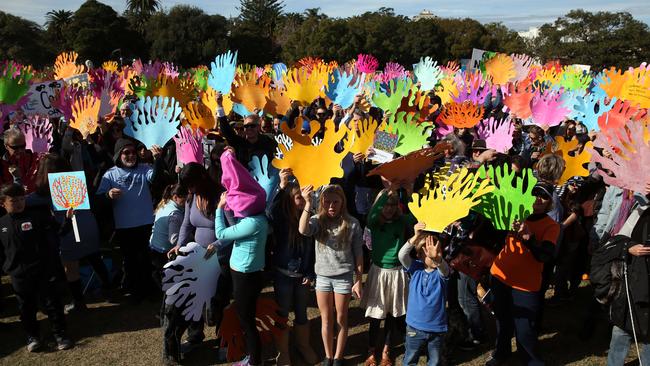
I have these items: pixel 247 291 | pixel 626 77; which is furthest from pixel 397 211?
pixel 626 77

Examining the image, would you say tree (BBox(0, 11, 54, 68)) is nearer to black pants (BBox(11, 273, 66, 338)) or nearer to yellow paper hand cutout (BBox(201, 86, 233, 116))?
yellow paper hand cutout (BBox(201, 86, 233, 116))

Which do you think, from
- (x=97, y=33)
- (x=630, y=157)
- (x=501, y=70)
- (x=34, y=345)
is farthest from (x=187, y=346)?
(x=97, y=33)

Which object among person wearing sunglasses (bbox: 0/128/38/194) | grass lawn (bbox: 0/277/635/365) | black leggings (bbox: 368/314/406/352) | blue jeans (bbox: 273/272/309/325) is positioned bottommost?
grass lawn (bbox: 0/277/635/365)

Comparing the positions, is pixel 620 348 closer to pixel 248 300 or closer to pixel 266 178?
pixel 248 300

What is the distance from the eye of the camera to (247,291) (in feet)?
13.1

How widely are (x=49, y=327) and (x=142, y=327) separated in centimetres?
94

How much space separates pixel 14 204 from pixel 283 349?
8.70ft

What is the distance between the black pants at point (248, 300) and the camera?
157 inches

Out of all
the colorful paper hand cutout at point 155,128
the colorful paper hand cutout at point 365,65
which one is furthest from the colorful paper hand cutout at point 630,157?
the colorful paper hand cutout at point 365,65

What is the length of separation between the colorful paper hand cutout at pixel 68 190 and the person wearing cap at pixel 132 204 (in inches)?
18.9

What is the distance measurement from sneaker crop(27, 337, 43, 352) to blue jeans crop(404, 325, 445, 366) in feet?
10.9

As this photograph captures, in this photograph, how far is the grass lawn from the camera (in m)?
4.49

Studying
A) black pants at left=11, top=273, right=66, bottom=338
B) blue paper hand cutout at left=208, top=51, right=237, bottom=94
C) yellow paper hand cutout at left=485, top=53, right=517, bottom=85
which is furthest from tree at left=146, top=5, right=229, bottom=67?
black pants at left=11, top=273, right=66, bottom=338

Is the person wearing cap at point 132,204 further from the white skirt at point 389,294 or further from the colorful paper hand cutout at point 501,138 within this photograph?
the colorful paper hand cutout at point 501,138
